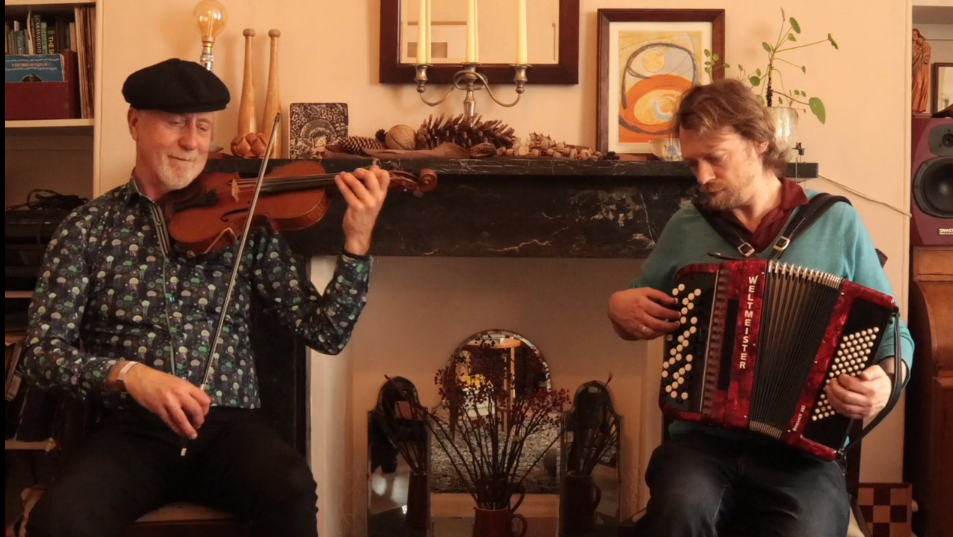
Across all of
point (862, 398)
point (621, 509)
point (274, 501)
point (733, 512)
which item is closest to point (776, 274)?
point (862, 398)

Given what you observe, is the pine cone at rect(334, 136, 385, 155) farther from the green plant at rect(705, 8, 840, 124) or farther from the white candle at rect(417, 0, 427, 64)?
the green plant at rect(705, 8, 840, 124)

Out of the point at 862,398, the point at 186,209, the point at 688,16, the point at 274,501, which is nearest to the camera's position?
the point at 862,398

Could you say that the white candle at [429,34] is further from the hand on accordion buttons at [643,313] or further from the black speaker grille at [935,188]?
the black speaker grille at [935,188]

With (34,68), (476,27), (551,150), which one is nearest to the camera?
(551,150)

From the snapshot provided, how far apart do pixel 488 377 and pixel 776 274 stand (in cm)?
96

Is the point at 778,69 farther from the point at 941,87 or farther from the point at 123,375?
the point at 123,375

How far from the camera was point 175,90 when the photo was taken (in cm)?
163

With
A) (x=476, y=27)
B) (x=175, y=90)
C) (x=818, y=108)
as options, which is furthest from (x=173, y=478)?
(x=818, y=108)

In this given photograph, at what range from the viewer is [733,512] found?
4.84 ft

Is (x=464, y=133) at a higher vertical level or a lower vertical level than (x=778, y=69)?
lower

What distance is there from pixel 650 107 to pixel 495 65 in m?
0.38

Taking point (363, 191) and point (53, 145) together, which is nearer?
point (363, 191)

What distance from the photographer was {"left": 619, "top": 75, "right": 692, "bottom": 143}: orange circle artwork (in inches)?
84.5

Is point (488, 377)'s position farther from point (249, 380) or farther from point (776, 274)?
point (776, 274)
